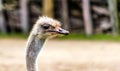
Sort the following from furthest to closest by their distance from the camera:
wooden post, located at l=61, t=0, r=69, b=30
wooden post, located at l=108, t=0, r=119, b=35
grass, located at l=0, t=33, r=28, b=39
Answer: wooden post, located at l=61, t=0, r=69, b=30 → wooden post, located at l=108, t=0, r=119, b=35 → grass, located at l=0, t=33, r=28, b=39

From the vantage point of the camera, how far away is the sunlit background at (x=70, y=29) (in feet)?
51.6

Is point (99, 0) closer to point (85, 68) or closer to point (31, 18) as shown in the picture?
point (31, 18)

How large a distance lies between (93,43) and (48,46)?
130 cm

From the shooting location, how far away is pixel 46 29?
5.70 metres

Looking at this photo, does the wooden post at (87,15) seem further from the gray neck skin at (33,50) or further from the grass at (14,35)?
the gray neck skin at (33,50)

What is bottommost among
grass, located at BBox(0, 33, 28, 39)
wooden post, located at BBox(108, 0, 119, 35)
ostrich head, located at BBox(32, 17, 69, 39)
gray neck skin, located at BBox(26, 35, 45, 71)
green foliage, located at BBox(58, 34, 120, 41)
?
green foliage, located at BBox(58, 34, 120, 41)

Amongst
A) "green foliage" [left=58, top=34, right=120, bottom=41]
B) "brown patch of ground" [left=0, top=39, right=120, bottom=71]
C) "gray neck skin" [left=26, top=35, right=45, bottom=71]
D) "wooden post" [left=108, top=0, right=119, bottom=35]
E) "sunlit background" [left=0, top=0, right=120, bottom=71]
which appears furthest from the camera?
"wooden post" [left=108, top=0, right=119, bottom=35]

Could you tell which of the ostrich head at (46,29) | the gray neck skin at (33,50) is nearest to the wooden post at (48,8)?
the ostrich head at (46,29)

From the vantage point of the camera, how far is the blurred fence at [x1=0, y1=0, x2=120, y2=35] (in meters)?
20.3

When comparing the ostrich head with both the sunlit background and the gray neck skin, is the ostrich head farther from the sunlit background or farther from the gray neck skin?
the sunlit background

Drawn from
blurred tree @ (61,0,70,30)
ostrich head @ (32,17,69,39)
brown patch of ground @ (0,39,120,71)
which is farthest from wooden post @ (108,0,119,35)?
ostrich head @ (32,17,69,39)

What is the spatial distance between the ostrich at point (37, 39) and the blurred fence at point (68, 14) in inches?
562

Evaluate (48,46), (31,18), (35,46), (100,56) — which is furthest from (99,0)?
(35,46)

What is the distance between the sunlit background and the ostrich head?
8.93 m
